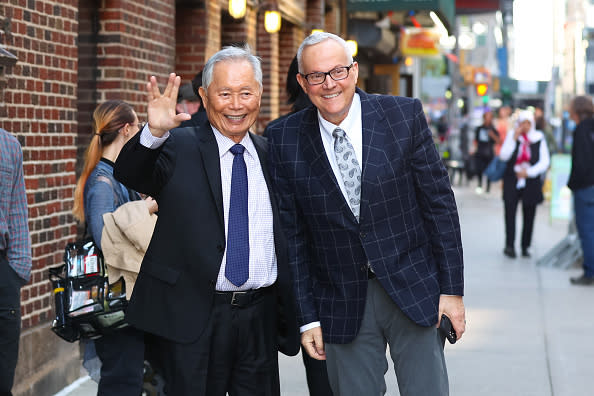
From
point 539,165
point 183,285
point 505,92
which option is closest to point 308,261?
point 183,285

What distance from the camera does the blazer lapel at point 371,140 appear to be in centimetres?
396

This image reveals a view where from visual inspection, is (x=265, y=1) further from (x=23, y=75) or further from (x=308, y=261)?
(x=308, y=261)

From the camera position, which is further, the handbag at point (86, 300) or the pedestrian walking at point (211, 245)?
the handbag at point (86, 300)

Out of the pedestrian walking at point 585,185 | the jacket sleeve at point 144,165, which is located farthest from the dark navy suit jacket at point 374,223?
the pedestrian walking at point 585,185

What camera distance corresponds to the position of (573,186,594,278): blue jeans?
441 inches

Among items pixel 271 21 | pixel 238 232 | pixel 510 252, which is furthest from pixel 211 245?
pixel 510 252

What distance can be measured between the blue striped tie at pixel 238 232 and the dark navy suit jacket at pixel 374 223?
0.15 m

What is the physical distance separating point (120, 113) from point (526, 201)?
8955 mm

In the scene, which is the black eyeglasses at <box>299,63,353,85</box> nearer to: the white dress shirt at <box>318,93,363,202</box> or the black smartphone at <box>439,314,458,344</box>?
the white dress shirt at <box>318,93,363,202</box>

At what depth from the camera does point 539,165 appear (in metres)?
13.1

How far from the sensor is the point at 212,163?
4039 millimetres

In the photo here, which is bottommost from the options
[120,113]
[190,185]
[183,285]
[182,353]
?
[182,353]

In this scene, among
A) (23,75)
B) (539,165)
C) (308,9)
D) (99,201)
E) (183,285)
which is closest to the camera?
(183,285)

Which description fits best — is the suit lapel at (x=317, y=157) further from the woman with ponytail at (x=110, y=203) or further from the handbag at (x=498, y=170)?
the handbag at (x=498, y=170)
